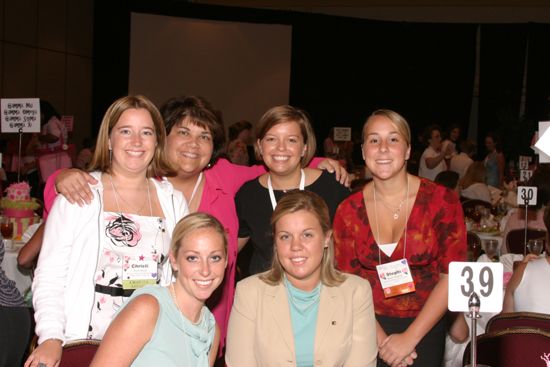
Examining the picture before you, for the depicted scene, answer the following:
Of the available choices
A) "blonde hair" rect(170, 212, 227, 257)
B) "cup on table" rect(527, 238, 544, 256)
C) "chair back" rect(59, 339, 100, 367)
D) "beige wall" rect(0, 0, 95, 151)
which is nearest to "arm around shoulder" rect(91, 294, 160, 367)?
"chair back" rect(59, 339, 100, 367)

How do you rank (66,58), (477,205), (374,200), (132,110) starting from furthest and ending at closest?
(66,58)
(477,205)
(374,200)
(132,110)

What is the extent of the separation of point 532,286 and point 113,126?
6.37ft

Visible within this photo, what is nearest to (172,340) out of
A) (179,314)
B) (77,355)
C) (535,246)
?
(179,314)

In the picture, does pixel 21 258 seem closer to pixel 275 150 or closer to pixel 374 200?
pixel 275 150

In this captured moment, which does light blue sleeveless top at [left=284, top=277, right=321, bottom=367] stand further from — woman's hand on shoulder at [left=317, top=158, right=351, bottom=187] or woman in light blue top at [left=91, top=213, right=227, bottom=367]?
woman's hand on shoulder at [left=317, top=158, right=351, bottom=187]

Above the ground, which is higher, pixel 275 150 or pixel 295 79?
pixel 295 79

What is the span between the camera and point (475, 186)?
26.3ft

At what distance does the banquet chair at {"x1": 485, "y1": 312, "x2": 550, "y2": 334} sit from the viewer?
2508 mm

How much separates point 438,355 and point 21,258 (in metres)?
2.25

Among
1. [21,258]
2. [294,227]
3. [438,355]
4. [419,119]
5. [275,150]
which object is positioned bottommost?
[438,355]

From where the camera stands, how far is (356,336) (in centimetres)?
268

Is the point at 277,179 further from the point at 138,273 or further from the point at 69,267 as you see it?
the point at 69,267

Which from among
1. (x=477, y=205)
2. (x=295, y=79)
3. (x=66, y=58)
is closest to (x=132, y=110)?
(x=477, y=205)

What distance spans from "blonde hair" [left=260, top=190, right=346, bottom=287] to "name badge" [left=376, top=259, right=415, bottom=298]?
8.8 inches
